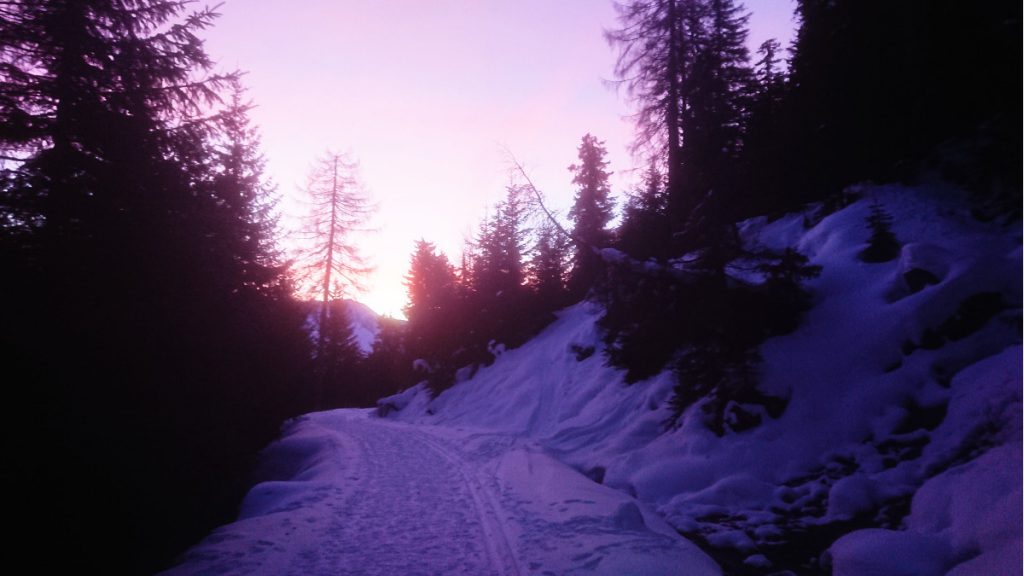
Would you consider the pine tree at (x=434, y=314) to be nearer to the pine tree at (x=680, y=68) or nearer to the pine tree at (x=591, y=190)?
the pine tree at (x=591, y=190)

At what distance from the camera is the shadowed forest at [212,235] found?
17.1 ft

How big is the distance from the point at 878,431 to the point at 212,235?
34.4 ft

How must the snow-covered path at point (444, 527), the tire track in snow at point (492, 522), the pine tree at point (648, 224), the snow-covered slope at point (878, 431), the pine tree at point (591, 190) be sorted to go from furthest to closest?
the pine tree at point (591, 190), the pine tree at point (648, 224), the tire track in snow at point (492, 522), the snow-covered path at point (444, 527), the snow-covered slope at point (878, 431)

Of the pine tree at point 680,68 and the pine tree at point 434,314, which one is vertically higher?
the pine tree at point 680,68

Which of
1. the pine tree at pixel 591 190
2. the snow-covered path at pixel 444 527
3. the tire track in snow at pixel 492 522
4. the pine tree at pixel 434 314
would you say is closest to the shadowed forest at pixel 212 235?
the snow-covered path at pixel 444 527

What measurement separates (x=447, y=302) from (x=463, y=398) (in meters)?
6.92

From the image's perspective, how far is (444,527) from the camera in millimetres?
6645

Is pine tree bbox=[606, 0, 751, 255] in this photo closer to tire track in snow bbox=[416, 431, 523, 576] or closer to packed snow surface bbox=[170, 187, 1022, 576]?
packed snow surface bbox=[170, 187, 1022, 576]

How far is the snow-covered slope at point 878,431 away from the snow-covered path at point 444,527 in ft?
3.50

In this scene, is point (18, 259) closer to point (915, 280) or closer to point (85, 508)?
point (85, 508)

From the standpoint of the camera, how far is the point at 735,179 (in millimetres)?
9117

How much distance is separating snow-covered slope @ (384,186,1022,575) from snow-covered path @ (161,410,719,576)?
1.07 m

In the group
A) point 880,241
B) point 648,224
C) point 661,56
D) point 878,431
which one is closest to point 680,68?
point 661,56

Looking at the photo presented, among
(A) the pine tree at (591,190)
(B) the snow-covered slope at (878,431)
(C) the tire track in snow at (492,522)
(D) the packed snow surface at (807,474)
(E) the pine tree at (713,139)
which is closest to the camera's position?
(B) the snow-covered slope at (878,431)
